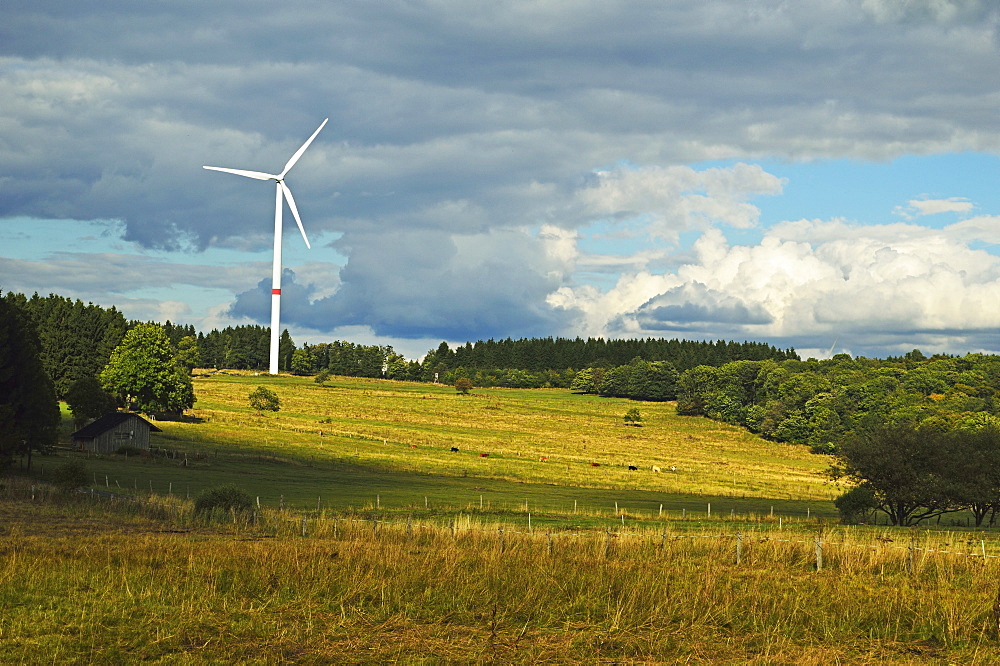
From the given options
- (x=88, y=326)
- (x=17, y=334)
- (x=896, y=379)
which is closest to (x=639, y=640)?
(x=17, y=334)

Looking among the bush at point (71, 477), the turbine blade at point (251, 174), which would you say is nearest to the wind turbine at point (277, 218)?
the turbine blade at point (251, 174)

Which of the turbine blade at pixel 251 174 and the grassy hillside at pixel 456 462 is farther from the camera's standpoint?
the turbine blade at pixel 251 174

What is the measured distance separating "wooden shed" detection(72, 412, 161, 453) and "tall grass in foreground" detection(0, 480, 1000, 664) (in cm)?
6943

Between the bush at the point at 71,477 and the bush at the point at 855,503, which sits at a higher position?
the bush at the point at 71,477

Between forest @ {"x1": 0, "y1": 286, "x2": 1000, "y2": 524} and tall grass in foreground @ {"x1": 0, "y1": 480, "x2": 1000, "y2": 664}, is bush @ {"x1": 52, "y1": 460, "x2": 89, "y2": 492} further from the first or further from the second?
tall grass in foreground @ {"x1": 0, "y1": 480, "x2": 1000, "y2": 664}

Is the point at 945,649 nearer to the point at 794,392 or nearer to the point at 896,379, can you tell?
the point at 794,392

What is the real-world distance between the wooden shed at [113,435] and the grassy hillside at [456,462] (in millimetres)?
3529

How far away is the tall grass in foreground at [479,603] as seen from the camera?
16.0 m

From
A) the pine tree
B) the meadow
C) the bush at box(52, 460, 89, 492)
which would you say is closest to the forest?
the pine tree

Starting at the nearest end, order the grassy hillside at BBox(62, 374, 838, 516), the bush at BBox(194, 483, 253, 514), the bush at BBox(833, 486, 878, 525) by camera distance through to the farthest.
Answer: the bush at BBox(194, 483, 253, 514)
the bush at BBox(833, 486, 878, 525)
the grassy hillside at BBox(62, 374, 838, 516)

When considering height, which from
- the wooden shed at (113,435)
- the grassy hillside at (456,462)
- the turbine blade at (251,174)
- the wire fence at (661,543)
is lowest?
the grassy hillside at (456,462)

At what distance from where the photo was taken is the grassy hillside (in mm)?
67438

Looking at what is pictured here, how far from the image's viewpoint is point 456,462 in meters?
97.7

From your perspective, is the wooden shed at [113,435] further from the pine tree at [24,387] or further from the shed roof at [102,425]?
the pine tree at [24,387]
